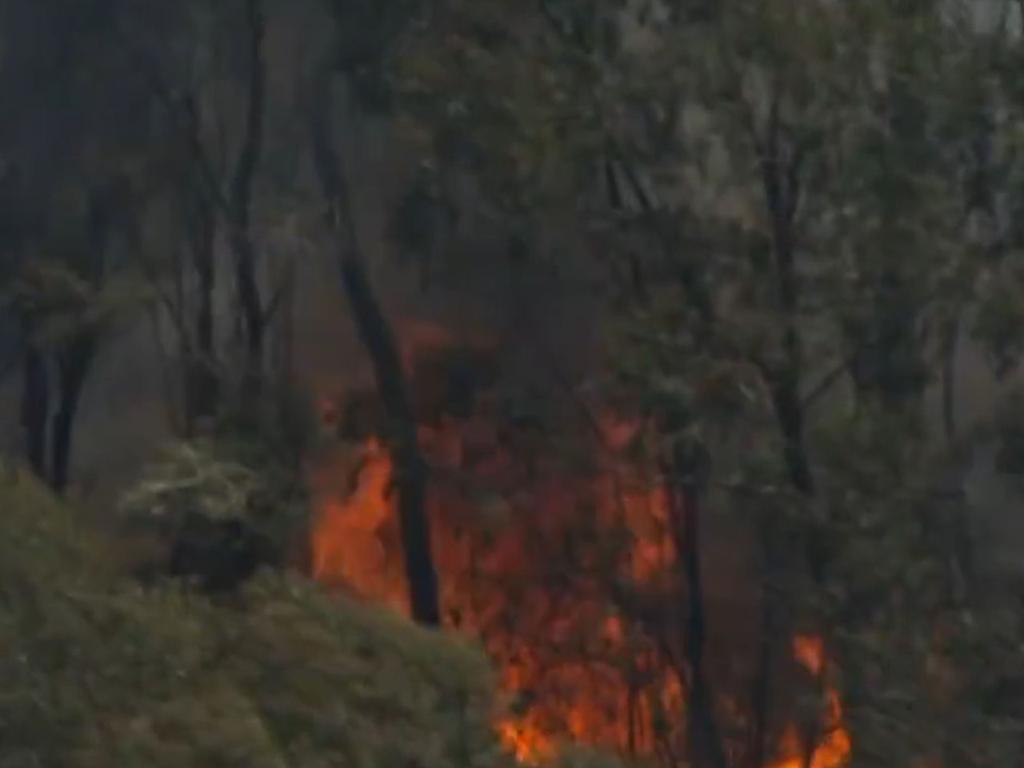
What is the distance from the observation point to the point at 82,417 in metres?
13.3

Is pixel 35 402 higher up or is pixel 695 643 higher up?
pixel 35 402

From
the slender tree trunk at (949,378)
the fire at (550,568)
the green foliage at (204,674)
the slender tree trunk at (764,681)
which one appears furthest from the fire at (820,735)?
the green foliage at (204,674)

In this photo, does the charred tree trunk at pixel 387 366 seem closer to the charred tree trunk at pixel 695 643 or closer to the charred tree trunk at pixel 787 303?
the charred tree trunk at pixel 695 643

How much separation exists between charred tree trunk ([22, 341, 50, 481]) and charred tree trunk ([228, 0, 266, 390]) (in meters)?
1.33

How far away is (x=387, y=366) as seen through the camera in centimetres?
1305

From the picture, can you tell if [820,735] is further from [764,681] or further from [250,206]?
[250,206]

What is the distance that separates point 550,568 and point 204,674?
239 inches

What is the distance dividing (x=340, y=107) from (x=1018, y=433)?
4.89m

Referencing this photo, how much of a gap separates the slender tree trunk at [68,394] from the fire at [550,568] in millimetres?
1588

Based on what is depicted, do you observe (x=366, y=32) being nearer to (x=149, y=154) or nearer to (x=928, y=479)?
(x=149, y=154)

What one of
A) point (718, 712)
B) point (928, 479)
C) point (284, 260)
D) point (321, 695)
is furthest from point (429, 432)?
point (321, 695)

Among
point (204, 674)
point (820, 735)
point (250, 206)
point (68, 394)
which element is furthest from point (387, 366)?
point (204, 674)

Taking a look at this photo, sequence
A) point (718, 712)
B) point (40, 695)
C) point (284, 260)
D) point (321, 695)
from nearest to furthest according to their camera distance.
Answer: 1. point (40, 695)
2. point (321, 695)
3. point (718, 712)
4. point (284, 260)

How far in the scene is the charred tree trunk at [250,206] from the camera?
Answer: 43.1 ft
